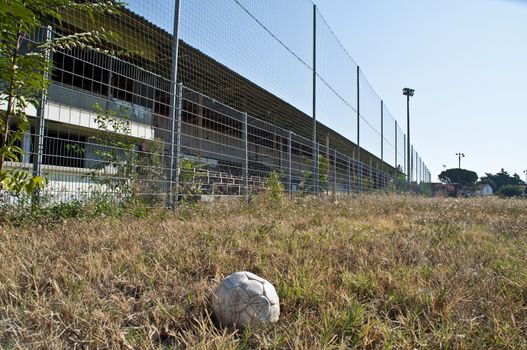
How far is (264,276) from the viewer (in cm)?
224

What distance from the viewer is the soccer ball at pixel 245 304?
165 cm

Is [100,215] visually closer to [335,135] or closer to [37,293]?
[37,293]

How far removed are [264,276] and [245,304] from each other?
59 centimetres

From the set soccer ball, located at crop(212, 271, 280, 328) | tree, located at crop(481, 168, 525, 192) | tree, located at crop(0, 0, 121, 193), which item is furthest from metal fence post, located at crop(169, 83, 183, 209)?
tree, located at crop(481, 168, 525, 192)

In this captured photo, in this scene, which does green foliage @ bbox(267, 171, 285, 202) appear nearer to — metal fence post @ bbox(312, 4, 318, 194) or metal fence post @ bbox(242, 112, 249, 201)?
metal fence post @ bbox(242, 112, 249, 201)

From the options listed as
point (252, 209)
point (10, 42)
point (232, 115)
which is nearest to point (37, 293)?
point (10, 42)

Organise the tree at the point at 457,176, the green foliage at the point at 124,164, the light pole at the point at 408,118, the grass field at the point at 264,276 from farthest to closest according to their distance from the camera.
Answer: the tree at the point at 457,176 → the light pole at the point at 408,118 → the green foliage at the point at 124,164 → the grass field at the point at 264,276

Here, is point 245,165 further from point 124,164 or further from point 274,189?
point 124,164

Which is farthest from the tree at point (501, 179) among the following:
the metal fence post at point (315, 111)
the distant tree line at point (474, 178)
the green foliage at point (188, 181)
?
the green foliage at point (188, 181)

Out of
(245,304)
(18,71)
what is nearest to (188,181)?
(18,71)

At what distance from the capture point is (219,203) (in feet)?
18.4

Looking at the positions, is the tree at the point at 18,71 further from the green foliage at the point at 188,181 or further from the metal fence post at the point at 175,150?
the green foliage at the point at 188,181

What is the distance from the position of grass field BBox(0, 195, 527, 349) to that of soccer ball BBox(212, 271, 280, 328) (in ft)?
0.20

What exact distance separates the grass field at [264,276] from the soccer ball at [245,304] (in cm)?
6
